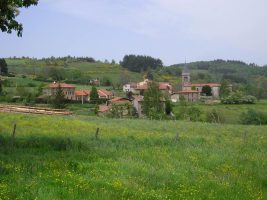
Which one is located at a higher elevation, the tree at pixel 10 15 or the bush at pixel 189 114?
the tree at pixel 10 15

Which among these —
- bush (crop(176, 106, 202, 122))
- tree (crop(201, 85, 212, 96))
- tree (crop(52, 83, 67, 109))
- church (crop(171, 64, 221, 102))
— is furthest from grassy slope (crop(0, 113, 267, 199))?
tree (crop(201, 85, 212, 96))

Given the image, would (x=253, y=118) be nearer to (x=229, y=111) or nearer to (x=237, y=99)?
(x=229, y=111)

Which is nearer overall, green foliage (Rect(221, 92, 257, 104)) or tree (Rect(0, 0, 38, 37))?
tree (Rect(0, 0, 38, 37))

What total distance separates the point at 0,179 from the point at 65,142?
7.34 m

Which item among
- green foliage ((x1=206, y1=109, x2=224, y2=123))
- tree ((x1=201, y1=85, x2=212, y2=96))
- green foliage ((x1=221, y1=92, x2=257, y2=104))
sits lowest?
green foliage ((x1=206, y1=109, x2=224, y2=123))

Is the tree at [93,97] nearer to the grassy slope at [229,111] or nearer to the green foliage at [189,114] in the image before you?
the grassy slope at [229,111]

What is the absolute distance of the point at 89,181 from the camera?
11.7 meters

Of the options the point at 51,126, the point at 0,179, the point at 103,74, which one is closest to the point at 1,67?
the point at 103,74

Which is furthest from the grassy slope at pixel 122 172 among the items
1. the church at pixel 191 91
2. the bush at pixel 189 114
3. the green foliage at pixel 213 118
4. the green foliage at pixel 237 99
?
the church at pixel 191 91

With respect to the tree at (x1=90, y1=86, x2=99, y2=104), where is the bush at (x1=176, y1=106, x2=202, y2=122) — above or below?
below

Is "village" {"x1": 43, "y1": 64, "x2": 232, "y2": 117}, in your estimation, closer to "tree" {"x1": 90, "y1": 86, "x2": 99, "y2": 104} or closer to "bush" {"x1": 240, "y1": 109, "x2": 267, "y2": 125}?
"tree" {"x1": 90, "y1": 86, "x2": 99, "y2": 104}

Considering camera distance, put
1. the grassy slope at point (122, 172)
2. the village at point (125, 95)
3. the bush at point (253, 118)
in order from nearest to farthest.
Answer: the grassy slope at point (122, 172)
the bush at point (253, 118)
the village at point (125, 95)

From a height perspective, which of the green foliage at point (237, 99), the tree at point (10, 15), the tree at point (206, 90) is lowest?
the green foliage at point (237, 99)

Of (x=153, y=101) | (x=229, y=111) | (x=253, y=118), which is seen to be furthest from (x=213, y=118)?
(x=229, y=111)
